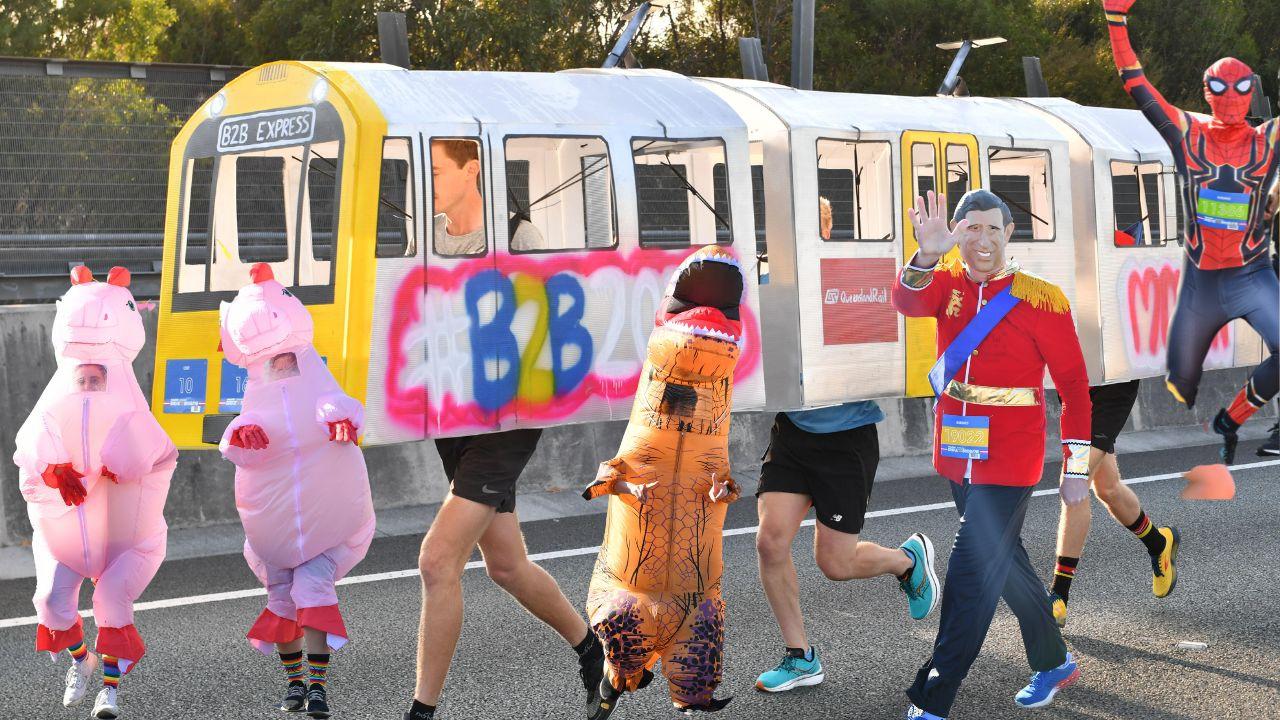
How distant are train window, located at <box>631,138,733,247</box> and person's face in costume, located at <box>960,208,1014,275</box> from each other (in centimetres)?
361

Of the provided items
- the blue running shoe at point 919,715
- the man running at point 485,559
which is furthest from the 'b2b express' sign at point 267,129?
the blue running shoe at point 919,715

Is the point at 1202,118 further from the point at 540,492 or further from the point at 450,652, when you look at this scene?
the point at 540,492

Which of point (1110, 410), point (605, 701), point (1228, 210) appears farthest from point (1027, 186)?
point (1228, 210)

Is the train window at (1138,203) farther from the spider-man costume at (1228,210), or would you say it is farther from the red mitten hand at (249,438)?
the red mitten hand at (249,438)

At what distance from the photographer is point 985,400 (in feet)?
19.5

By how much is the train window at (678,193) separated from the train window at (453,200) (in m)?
1.22

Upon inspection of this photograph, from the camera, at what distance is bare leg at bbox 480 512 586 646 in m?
6.30

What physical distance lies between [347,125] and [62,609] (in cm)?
324

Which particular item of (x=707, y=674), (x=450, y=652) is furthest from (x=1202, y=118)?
(x=450, y=652)

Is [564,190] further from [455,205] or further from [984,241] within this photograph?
[984,241]

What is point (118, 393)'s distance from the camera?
566 cm

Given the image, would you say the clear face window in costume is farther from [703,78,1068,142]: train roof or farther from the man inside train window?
[703,78,1068,142]: train roof

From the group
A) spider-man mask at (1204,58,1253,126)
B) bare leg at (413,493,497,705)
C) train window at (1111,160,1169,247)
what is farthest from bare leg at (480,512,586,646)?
train window at (1111,160,1169,247)

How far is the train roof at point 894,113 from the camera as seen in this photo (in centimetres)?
1043
